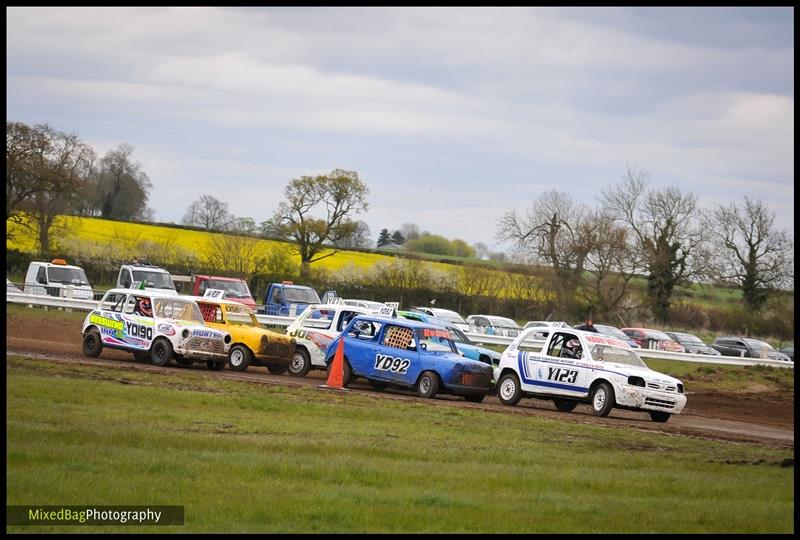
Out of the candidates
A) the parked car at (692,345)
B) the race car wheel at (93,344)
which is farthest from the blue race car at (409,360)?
the parked car at (692,345)

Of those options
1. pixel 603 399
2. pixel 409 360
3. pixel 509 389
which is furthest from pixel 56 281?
pixel 603 399

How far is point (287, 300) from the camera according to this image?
150 feet

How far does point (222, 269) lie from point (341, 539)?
56204 mm

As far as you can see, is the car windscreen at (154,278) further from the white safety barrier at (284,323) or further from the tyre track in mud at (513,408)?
the tyre track in mud at (513,408)

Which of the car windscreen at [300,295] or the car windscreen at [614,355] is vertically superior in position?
the car windscreen at [300,295]

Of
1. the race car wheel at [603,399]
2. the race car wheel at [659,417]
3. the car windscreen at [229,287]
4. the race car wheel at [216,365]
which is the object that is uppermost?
the car windscreen at [229,287]

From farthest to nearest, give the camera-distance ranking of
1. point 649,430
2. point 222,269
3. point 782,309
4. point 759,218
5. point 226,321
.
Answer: point 759,218
point 782,309
point 222,269
point 226,321
point 649,430

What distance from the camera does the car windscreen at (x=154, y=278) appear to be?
42906 millimetres

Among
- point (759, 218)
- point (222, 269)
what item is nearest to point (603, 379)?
point (222, 269)

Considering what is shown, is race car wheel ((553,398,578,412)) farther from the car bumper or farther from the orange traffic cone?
the orange traffic cone

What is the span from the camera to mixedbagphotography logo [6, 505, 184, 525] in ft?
31.0

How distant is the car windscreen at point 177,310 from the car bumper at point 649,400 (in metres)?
10.5

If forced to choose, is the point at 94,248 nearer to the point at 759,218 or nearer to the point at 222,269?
the point at 222,269

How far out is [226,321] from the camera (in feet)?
93.2
